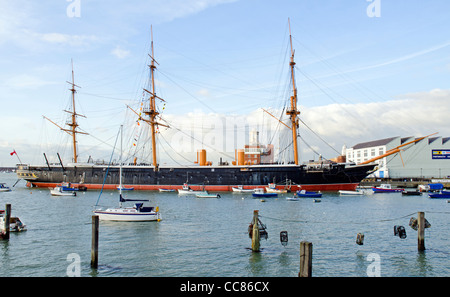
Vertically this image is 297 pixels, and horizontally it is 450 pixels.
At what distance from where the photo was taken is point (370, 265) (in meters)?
18.8

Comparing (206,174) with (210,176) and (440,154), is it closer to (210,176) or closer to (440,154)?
(210,176)

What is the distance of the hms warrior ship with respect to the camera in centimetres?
7138

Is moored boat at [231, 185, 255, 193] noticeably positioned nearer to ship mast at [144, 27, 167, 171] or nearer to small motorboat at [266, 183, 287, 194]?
small motorboat at [266, 183, 287, 194]

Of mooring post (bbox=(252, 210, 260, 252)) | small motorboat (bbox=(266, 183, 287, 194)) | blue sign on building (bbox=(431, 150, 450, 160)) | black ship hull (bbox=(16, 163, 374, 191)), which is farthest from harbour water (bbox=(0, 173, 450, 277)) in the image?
blue sign on building (bbox=(431, 150, 450, 160))

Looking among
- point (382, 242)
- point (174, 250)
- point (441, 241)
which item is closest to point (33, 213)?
point (174, 250)

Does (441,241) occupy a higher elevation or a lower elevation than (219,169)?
lower

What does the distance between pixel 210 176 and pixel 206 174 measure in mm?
1060

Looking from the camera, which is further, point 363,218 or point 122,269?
point 363,218

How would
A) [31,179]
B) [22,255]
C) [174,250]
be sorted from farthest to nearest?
[31,179] < [174,250] < [22,255]

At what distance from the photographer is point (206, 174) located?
76.6 m
